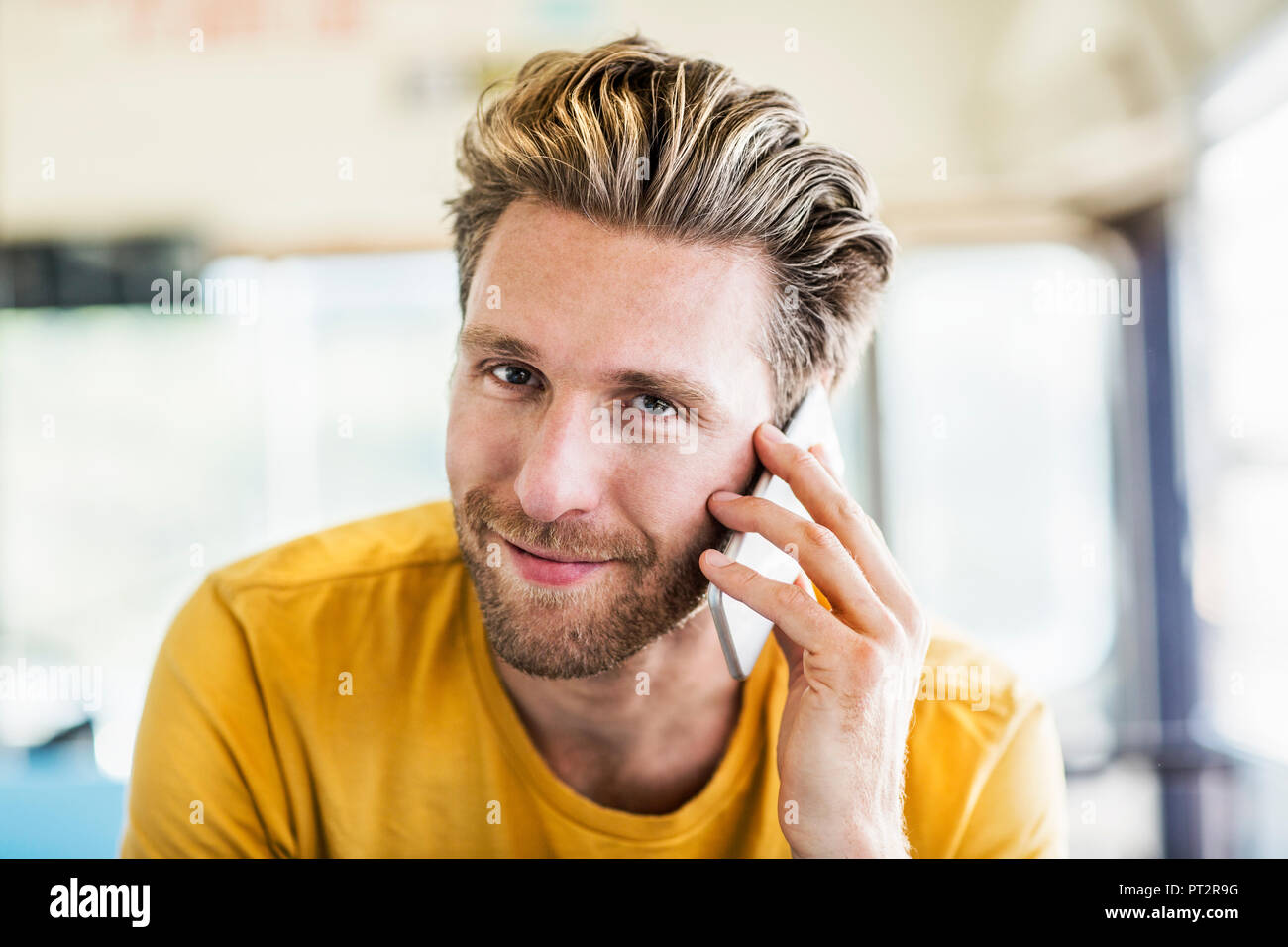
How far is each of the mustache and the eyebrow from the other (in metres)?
0.15

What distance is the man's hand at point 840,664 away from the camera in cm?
82

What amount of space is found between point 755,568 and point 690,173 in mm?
411

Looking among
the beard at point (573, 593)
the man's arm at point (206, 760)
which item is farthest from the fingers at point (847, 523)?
the man's arm at point (206, 760)

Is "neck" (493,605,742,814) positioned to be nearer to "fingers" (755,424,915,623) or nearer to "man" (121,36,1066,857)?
"man" (121,36,1066,857)

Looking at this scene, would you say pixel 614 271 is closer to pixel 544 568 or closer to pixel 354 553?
pixel 544 568

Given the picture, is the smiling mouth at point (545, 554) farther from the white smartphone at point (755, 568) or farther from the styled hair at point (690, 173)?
the styled hair at point (690, 173)

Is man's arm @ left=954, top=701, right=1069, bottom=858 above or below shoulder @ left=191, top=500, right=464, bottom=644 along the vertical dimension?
below

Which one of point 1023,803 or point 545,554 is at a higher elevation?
point 545,554

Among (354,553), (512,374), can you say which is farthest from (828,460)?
(354,553)

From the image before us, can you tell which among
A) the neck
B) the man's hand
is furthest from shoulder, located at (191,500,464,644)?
the man's hand

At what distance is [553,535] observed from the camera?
2.82ft

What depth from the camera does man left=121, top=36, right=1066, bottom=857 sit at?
84 cm

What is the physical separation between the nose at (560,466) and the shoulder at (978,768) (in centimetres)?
46
